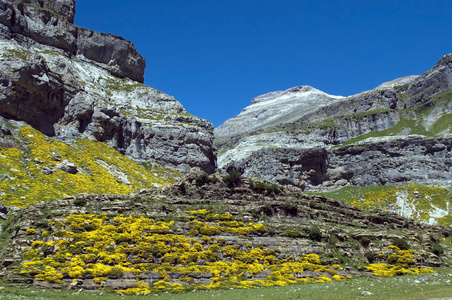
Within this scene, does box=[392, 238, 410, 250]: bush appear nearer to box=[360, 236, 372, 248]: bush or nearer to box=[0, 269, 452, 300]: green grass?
box=[360, 236, 372, 248]: bush

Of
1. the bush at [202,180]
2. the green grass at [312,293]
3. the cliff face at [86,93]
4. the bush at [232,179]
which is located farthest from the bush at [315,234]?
the cliff face at [86,93]

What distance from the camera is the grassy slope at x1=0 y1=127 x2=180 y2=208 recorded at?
215ft

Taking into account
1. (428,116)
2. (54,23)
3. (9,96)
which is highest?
(54,23)

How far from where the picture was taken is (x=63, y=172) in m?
80.6

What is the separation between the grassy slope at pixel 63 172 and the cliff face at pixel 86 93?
26.2 feet

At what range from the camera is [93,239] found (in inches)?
1608

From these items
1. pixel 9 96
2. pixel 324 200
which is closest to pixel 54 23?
pixel 9 96

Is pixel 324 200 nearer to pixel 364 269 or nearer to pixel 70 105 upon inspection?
pixel 364 269

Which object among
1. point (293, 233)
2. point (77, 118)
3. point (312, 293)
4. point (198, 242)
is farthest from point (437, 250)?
point (77, 118)

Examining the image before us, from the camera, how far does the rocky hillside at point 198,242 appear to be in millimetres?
36594

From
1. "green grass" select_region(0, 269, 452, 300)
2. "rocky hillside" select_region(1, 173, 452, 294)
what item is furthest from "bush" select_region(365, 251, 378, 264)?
"green grass" select_region(0, 269, 452, 300)

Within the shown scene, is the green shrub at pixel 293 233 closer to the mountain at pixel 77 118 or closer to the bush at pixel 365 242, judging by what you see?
the bush at pixel 365 242

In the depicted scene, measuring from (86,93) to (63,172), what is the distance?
4269cm

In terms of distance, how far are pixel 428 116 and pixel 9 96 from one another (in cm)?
18727
